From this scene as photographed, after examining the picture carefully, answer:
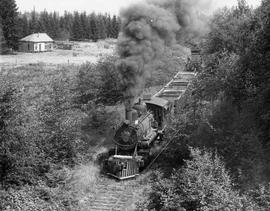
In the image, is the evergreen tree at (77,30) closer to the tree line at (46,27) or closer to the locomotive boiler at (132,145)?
the tree line at (46,27)

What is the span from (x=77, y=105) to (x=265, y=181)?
12481mm

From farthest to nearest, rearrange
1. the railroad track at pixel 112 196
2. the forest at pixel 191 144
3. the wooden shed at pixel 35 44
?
the wooden shed at pixel 35 44, the railroad track at pixel 112 196, the forest at pixel 191 144

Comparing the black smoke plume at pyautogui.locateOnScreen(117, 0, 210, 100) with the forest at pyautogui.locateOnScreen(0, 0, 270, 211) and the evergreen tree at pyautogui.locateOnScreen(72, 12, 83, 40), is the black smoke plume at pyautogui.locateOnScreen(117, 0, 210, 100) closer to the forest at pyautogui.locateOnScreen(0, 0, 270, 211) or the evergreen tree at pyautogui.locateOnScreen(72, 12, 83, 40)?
the forest at pyautogui.locateOnScreen(0, 0, 270, 211)

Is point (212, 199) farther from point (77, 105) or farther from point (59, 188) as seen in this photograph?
point (77, 105)

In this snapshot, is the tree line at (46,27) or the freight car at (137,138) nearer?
the freight car at (137,138)

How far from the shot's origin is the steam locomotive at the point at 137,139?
14.9 meters

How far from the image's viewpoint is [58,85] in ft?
56.0

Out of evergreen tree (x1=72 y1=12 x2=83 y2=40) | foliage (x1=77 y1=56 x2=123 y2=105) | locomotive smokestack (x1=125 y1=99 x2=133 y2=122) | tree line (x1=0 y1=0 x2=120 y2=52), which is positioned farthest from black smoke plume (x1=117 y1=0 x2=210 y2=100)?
evergreen tree (x1=72 y1=12 x2=83 y2=40)

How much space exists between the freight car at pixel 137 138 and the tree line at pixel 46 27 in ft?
135

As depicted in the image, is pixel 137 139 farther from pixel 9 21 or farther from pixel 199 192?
pixel 9 21

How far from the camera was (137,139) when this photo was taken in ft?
49.1

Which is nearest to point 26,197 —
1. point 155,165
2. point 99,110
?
point 155,165

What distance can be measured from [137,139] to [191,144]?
216cm

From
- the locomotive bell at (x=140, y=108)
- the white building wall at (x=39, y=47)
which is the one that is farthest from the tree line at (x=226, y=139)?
the white building wall at (x=39, y=47)
